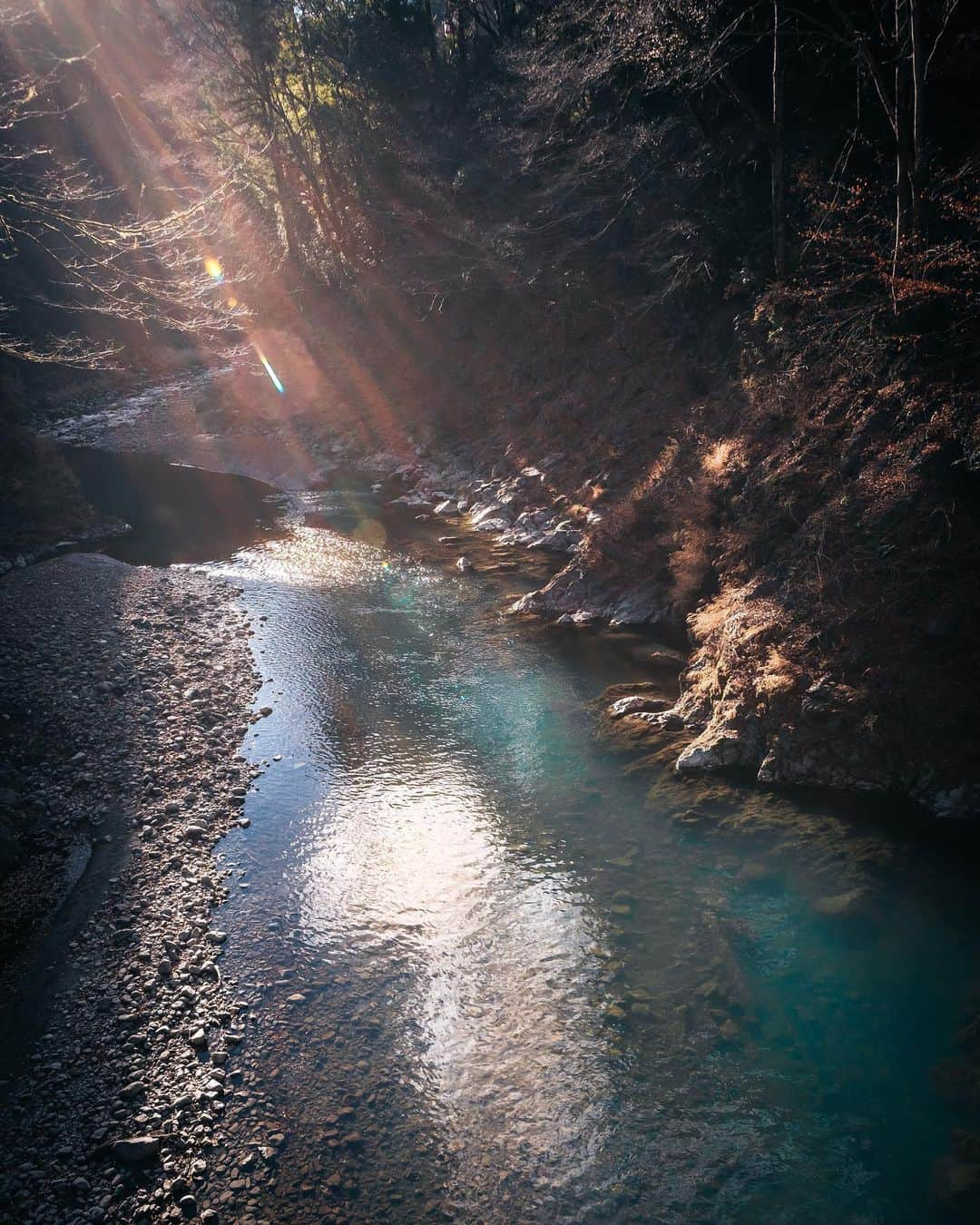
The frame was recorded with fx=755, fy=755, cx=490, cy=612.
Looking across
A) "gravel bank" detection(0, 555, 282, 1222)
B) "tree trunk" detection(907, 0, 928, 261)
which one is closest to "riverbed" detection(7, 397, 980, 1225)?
"gravel bank" detection(0, 555, 282, 1222)

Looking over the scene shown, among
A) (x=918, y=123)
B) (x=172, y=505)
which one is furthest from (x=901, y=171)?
(x=172, y=505)

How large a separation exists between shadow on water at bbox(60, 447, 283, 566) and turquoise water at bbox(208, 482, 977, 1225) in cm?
1416

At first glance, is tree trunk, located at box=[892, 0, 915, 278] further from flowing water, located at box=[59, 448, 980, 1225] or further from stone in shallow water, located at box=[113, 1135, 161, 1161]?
stone in shallow water, located at box=[113, 1135, 161, 1161]

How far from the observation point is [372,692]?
15.1 m

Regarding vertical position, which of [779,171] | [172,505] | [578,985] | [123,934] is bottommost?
[578,985]

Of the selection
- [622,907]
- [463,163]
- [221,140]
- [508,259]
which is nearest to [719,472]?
[622,907]

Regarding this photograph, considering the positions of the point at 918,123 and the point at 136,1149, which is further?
the point at 918,123

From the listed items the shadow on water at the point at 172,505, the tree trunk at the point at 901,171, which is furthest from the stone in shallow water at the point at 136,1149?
the shadow on water at the point at 172,505

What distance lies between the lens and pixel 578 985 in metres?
8.27

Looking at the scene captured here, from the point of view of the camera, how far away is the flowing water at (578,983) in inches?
257

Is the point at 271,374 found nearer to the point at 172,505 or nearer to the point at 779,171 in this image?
the point at 172,505

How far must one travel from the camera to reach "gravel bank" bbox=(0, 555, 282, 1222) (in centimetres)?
679

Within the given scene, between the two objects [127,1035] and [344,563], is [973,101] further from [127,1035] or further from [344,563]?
[127,1035]

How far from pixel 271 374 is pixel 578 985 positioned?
3919cm
